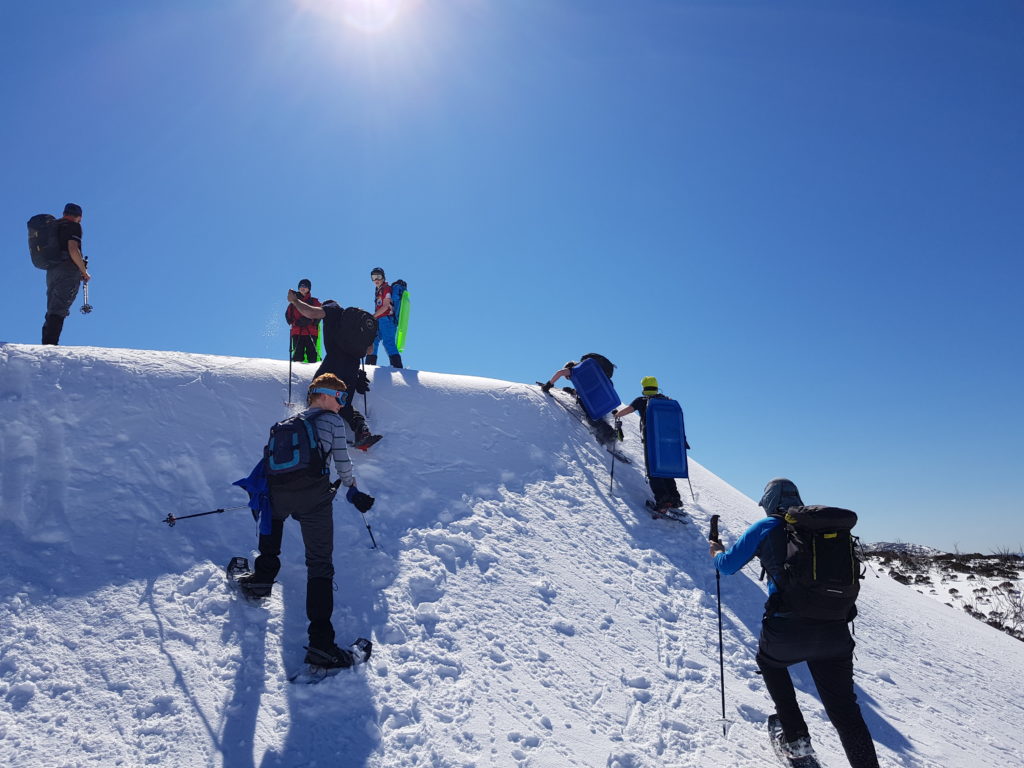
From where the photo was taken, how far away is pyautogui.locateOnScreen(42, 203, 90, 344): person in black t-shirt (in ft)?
28.3

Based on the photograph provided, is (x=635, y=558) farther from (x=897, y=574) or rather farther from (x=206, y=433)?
(x=897, y=574)

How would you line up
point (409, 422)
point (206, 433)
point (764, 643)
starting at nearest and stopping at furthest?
1. point (764, 643)
2. point (206, 433)
3. point (409, 422)

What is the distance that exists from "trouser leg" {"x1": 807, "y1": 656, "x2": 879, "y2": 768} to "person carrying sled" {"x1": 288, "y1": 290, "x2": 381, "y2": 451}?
635 cm

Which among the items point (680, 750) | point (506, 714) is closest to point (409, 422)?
point (506, 714)

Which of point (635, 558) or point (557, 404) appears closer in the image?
point (635, 558)

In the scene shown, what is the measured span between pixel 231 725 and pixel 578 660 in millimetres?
3124

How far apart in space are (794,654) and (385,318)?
9893 millimetres

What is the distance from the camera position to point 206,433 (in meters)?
7.51

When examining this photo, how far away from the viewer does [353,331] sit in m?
8.28

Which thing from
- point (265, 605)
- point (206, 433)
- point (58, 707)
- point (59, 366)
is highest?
point (59, 366)

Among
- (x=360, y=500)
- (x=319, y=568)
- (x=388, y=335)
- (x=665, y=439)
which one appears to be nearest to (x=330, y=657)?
(x=319, y=568)

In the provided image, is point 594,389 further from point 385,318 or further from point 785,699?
point 785,699

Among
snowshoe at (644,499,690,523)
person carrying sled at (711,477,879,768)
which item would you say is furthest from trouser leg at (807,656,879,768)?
snowshoe at (644,499,690,523)

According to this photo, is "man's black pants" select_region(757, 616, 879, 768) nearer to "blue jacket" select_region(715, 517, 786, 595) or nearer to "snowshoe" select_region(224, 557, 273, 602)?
"blue jacket" select_region(715, 517, 786, 595)
